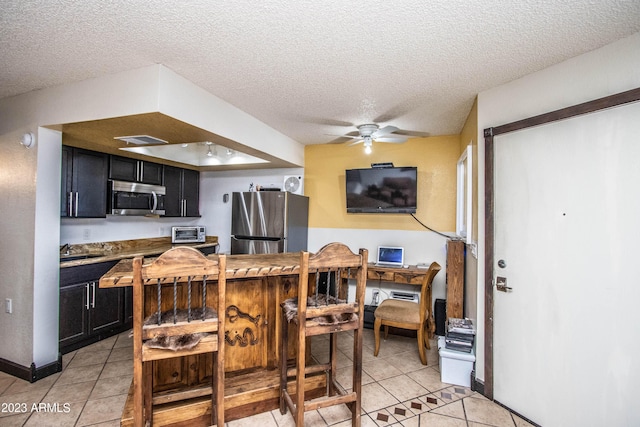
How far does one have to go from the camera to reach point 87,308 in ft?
10.9

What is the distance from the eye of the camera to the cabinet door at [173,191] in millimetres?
4660

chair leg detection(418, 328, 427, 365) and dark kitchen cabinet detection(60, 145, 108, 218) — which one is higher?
dark kitchen cabinet detection(60, 145, 108, 218)

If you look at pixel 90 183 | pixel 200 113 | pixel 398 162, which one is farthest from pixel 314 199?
pixel 90 183

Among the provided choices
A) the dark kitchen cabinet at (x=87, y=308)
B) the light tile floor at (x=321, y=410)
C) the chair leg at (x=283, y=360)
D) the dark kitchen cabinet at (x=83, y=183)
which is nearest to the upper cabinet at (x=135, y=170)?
the dark kitchen cabinet at (x=83, y=183)

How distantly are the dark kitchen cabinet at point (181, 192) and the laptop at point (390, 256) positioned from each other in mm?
3146

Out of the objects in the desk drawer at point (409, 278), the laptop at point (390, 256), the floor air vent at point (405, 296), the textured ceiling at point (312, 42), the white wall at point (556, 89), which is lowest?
the floor air vent at point (405, 296)

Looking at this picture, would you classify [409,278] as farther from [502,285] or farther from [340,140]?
[340,140]

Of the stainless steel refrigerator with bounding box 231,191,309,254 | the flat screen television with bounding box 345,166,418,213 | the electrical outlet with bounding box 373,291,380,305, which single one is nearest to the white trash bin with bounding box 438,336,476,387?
the electrical outlet with bounding box 373,291,380,305

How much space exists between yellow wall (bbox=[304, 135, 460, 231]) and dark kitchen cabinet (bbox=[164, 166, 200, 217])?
1.92 metres

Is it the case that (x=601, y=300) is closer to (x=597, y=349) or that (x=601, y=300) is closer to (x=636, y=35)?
(x=597, y=349)

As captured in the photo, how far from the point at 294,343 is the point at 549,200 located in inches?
84.5

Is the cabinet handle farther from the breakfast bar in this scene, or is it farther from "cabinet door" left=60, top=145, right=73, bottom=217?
the breakfast bar

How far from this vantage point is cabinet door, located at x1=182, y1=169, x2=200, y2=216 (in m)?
4.98

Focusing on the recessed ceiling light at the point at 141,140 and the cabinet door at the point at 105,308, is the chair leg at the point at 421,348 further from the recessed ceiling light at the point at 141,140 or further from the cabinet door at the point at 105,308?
the cabinet door at the point at 105,308
